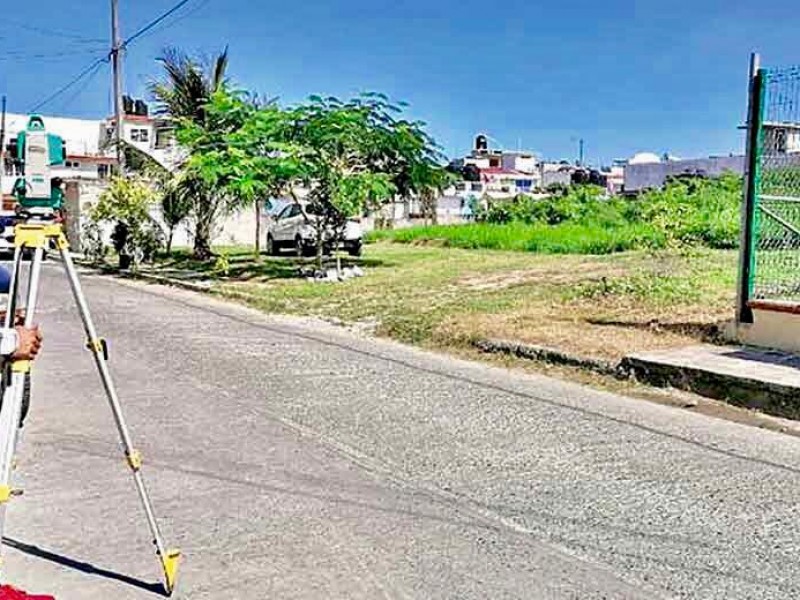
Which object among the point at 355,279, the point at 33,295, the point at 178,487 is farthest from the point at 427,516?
the point at 355,279

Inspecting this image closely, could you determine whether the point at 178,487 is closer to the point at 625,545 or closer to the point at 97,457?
the point at 97,457

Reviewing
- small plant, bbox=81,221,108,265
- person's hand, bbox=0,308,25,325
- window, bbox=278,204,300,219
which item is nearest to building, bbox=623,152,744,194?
window, bbox=278,204,300,219

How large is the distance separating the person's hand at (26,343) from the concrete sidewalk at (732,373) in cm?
596

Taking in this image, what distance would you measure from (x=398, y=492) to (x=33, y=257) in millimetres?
2501

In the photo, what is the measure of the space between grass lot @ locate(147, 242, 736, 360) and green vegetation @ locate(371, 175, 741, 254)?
746mm

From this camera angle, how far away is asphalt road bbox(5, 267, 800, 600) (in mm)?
3990

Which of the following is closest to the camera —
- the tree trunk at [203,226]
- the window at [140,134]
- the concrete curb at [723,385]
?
the concrete curb at [723,385]

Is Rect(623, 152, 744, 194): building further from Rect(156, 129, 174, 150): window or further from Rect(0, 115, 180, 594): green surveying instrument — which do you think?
Rect(0, 115, 180, 594): green surveying instrument

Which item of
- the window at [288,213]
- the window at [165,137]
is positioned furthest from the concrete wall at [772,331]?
the window at [288,213]

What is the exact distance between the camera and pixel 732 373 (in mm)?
7824

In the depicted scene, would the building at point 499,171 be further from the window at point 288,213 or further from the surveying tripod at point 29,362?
the surveying tripod at point 29,362

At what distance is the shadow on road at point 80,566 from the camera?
12.7 ft

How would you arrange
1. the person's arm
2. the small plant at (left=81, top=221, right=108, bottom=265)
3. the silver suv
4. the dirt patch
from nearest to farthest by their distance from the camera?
1. the person's arm
2. the dirt patch
3. the silver suv
4. the small plant at (left=81, top=221, right=108, bottom=265)

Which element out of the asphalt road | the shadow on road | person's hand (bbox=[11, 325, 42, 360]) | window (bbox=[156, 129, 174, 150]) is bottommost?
the shadow on road
